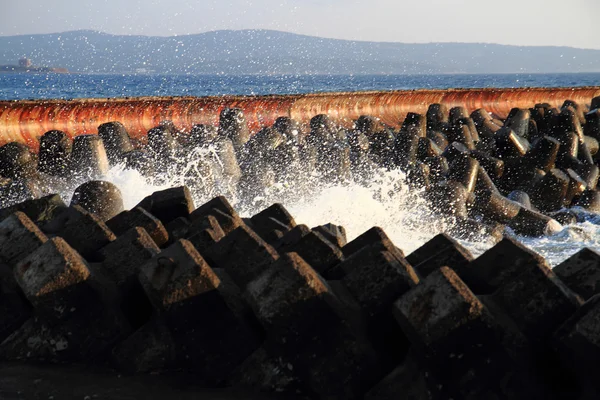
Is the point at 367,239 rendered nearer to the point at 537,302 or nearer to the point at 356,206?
the point at 537,302

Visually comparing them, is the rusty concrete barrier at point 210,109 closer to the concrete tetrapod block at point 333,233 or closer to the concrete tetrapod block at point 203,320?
the concrete tetrapod block at point 333,233

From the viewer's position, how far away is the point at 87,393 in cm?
271

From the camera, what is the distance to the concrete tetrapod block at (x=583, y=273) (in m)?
2.89

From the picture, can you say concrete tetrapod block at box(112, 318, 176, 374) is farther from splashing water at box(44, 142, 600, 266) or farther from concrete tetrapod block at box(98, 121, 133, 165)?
concrete tetrapod block at box(98, 121, 133, 165)

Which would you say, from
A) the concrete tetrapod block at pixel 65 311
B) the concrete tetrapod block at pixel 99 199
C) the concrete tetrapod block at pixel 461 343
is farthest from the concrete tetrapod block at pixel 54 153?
the concrete tetrapod block at pixel 461 343

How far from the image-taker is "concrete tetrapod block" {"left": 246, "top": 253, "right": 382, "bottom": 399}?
263 centimetres

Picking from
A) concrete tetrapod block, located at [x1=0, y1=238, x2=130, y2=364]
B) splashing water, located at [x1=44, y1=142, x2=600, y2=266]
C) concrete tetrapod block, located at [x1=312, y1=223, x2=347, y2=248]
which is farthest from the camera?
splashing water, located at [x1=44, y1=142, x2=600, y2=266]

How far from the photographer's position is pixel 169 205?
13.7 ft

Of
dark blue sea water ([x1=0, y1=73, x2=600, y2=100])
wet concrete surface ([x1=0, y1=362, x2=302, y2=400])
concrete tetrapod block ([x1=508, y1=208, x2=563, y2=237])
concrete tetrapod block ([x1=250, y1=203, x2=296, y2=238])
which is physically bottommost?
dark blue sea water ([x1=0, y1=73, x2=600, y2=100])

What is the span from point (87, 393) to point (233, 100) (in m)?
7.00

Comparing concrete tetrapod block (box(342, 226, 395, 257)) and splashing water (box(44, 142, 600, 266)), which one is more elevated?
A: concrete tetrapod block (box(342, 226, 395, 257))

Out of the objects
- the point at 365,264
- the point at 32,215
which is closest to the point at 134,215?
the point at 32,215

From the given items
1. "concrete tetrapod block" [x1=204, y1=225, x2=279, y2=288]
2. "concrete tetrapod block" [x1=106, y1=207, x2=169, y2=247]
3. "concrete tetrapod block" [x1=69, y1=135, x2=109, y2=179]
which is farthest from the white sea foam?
"concrete tetrapod block" [x1=204, y1=225, x2=279, y2=288]

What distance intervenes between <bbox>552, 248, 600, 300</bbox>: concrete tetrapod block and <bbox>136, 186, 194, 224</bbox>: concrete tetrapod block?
192 centimetres
